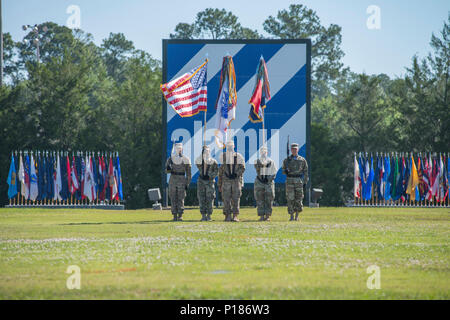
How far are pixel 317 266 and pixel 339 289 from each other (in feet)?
6.54

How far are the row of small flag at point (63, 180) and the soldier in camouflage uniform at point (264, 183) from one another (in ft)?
37.4

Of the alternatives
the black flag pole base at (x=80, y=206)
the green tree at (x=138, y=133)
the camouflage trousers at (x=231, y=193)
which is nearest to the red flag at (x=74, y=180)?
the black flag pole base at (x=80, y=206)

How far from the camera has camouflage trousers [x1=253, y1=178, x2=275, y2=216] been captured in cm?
2156

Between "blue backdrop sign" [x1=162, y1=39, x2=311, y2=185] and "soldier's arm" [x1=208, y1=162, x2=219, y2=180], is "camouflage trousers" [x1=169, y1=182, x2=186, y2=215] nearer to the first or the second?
"soldier's arm" [x1=208, y1=162, x2=219, y2=180]

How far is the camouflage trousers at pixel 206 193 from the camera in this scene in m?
21.6

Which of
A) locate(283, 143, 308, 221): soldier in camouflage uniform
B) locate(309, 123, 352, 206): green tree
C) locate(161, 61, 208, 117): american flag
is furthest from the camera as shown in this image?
locate(309, 123, 352, 206): green tree

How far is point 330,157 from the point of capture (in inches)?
1553

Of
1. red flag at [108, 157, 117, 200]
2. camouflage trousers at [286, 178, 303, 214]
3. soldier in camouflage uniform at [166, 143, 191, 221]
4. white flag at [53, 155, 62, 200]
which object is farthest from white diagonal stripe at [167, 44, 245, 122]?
camouflage trousers at [286, 178, 303, 214]

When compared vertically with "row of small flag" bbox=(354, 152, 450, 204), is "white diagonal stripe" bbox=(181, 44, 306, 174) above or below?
above

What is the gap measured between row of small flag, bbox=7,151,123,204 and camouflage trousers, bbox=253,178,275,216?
448 inches

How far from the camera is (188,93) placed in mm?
27750

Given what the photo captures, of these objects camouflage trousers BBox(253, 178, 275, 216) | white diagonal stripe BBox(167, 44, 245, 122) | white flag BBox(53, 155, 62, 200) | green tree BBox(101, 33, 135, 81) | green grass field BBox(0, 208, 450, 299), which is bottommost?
green grass field BBox(0, 208, 450, 299)

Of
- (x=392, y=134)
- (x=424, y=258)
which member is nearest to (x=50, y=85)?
(x=392, y=134)
